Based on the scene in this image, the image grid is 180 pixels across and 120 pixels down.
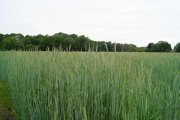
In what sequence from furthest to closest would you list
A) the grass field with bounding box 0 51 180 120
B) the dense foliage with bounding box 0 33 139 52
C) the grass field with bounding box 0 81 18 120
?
the grass field with bounding box 0 81 18 120, the dense foliage with bounding box 0 33 139 52, the grass field with bounding box 0 51 180 120

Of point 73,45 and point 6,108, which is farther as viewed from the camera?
point 6,108

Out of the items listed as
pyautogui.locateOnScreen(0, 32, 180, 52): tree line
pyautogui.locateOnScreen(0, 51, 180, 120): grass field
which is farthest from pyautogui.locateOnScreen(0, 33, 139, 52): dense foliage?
pyautogui.locateOnScreen(0, 51, 180, 120): grass field

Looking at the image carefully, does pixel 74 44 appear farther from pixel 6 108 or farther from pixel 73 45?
pixel 6 108

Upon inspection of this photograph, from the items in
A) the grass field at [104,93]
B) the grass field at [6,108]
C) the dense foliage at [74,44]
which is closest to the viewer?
the grass field at [104,93]

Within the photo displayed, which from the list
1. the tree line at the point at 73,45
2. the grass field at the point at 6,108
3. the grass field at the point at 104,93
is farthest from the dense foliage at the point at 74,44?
the grass field at the point at 6,108

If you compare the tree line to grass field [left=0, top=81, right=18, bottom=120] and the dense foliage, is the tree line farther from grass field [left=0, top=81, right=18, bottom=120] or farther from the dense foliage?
grass field [left=0, top=81, right=18, bottom=120]

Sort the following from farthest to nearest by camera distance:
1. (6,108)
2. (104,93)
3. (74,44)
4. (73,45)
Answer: (6,108) → (74,44) → (73,45) → (104,93)

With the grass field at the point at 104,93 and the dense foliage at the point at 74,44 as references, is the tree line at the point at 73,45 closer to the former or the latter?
the dense foliage at the point at 74,44

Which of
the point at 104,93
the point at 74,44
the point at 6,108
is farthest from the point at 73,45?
the point at 104,93

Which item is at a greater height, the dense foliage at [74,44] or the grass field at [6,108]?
the dense foliage at [74,44]

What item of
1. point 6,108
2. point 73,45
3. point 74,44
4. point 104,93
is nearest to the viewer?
point 104,93

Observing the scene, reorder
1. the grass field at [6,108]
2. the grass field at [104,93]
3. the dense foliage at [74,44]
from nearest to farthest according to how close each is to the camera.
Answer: the grass field at [104,93] → the dense foliage at [74,44] → the grass field at [6,108]

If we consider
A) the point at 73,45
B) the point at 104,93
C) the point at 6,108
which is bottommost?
the point at 6,108

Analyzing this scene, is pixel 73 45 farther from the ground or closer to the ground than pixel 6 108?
farther from the ground
